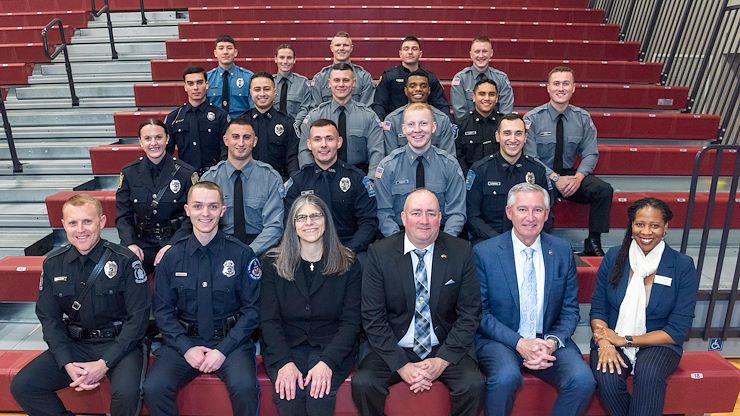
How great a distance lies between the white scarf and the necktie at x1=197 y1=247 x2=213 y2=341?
1.89 m

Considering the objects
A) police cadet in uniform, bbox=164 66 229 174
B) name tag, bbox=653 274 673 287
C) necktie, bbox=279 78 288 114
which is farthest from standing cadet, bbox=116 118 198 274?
name tag, bbox=653 274 673 287

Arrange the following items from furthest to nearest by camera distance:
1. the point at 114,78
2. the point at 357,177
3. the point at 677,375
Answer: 1. the point at 114,78
2. the point at 357,177
3. the point at 677,375

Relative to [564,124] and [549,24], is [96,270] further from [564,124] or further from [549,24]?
[549,24]

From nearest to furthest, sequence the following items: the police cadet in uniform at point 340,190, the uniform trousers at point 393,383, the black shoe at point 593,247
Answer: the uniform trousers at point 393,383 < the police cadet in uniform at point 340,190 < the black shoe at point 593,247

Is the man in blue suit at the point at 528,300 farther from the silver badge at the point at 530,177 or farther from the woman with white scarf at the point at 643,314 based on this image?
the silver badge at the point at 530,177

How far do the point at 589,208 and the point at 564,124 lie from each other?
2.04 feet

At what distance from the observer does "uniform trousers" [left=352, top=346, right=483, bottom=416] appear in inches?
89.9

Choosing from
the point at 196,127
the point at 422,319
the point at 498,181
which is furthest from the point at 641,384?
the point at 196,127

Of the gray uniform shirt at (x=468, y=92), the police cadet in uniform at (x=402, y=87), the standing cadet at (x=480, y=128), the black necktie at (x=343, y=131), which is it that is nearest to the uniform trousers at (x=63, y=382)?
the black necktie at (x=343, y=131)

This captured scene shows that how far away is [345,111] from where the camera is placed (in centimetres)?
379

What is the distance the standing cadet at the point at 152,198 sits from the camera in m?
3.16

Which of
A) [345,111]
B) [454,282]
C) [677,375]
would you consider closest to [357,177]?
[345,111]

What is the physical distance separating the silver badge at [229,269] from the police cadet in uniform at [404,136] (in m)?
1.72

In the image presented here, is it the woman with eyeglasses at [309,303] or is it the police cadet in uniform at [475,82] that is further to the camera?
the police cadet in uniform at [475,82]
